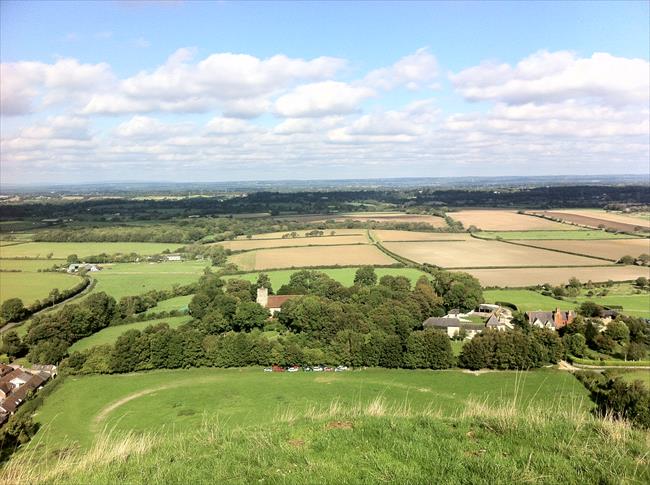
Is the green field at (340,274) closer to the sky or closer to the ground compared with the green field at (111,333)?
closer to the sky

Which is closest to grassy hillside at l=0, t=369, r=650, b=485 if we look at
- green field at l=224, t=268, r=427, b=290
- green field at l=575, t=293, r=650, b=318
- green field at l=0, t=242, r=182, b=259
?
green field at l=575, t=293, r=650, b=318

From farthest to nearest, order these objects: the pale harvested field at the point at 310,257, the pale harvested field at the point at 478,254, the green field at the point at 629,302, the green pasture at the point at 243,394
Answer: the pale harvested field at the point at 310,257
the pale harvested field at the point at 478,254
the green field at the point at 629,302
the green pasture at the point at 243,394

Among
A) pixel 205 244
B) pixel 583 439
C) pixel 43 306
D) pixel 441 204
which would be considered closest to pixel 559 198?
pixel 441 204

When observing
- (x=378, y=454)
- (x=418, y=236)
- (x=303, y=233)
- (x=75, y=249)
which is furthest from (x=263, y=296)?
(x=418, y=236)

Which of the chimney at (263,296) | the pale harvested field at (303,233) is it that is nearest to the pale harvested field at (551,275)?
the chimney at (263,296)

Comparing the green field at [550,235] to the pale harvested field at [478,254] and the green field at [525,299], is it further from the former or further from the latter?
the green field at [525,299]

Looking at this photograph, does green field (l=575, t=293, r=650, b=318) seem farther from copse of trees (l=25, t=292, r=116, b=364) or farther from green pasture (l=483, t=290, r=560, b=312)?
copse of trees (l=25, t=292, r=116, b=364)

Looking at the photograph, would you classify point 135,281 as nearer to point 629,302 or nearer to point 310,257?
point 310,257
